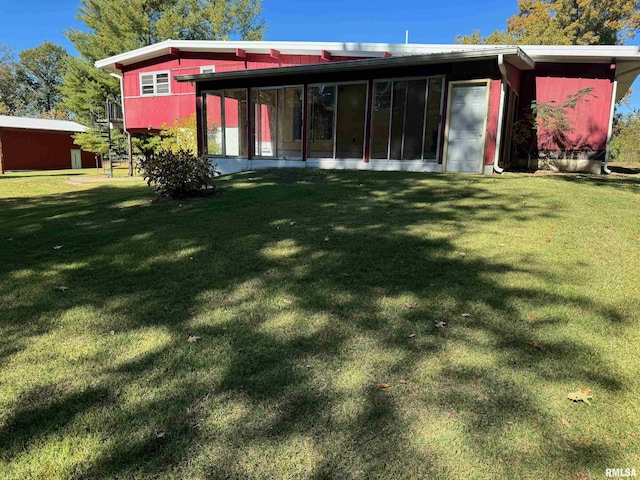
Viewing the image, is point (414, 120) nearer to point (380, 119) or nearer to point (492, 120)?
point (380, 119)

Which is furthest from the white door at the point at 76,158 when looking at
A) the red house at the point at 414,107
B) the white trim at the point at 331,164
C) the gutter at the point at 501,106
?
the gutter at the point at 501,106

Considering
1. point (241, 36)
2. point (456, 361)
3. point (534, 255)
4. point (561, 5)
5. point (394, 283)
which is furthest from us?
point (241, 36)

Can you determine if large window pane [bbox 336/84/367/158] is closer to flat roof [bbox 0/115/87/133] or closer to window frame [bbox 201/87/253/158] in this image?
window frame [bbox 201/87/253/158]

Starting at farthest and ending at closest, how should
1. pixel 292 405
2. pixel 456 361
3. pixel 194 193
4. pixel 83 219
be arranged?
pixel 194 193 < pixel 83 219 < pixel 456 361 < pixel 292 405

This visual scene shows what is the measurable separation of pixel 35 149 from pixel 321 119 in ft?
78.9

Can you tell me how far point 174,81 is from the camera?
59.7ft

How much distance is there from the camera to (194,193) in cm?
779

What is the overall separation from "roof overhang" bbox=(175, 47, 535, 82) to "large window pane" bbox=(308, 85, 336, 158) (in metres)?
0.58

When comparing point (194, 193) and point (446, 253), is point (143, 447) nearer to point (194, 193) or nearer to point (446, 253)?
point (446, 253)

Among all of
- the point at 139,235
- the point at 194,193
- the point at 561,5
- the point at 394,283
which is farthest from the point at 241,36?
the point at 394,283

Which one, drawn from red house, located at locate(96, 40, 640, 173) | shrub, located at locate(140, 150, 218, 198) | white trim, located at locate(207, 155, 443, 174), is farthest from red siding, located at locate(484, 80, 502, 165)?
shrub, located at locate(140, 150, 218, 198)

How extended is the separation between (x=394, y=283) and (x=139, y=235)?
11.2 feet

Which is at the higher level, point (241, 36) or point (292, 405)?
point (241, 36)

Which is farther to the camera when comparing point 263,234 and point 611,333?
point 263,234
